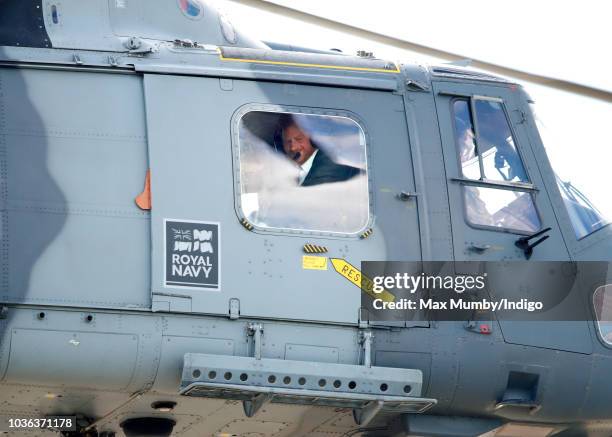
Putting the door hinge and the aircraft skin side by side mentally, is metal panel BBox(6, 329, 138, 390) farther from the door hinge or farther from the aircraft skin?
the door hinge

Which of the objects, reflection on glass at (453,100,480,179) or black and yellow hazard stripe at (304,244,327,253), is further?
reflection on glass at (453,100,480,179)

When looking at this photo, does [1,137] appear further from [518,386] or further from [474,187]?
[518,386]

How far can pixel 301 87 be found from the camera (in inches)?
357

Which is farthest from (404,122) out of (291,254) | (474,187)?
(291,254)

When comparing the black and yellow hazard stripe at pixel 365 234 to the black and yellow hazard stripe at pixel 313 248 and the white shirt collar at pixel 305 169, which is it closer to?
the black and yellow hazard stripe at pixel 313 248

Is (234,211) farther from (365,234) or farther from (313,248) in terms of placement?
(365,234)

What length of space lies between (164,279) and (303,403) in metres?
1.37

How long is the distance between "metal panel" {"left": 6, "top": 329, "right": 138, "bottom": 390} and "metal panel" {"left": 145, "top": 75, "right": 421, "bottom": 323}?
0.49 meters

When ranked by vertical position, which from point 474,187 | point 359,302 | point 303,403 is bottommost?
point 303,403

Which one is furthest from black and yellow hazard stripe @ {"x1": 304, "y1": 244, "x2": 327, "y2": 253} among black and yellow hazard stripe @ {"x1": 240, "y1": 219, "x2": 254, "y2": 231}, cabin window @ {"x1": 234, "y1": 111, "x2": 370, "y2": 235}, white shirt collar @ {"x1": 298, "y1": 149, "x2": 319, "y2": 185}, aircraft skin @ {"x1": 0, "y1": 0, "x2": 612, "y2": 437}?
white shirt collar @ {"x1": 298, "y1": 149, "x2": 319, "y2": 185}

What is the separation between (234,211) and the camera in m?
8.54

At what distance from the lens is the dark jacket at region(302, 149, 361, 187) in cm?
889

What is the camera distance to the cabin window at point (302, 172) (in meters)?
8.69

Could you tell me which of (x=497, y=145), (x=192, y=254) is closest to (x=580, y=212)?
(x=497, y=145)
